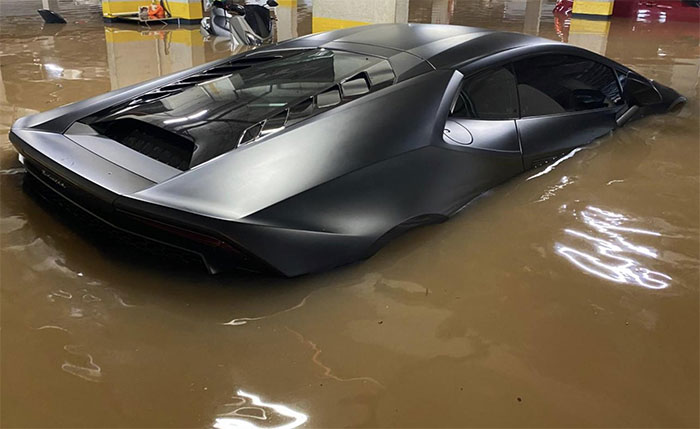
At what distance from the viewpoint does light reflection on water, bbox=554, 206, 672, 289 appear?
103 inches

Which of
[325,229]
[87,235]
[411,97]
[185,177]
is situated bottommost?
[87,235]

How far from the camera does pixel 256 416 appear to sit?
69.6 inches

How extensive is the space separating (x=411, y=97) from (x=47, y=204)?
1920mm

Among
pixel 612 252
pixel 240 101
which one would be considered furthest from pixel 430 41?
pixel 612 252

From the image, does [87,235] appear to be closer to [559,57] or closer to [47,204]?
[47,204]

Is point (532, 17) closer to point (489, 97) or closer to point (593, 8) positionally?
point (593, 8)

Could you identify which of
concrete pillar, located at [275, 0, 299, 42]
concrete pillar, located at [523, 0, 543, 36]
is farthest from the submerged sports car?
concrete pillar, located at [523, 0, 543, 36]

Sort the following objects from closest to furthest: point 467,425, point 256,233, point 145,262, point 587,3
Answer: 1. point 467,425
2. point 256,233
3. point 145,262
4. point 587,3

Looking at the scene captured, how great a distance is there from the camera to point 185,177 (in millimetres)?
2127

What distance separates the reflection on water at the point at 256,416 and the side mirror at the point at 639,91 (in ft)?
11.3

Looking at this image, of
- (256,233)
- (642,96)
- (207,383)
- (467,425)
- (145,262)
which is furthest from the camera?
(642,96)

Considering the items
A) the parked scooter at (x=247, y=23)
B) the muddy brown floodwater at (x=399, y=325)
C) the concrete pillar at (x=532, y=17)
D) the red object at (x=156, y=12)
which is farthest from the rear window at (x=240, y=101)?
the concrete pillar at (x=532, y=17)

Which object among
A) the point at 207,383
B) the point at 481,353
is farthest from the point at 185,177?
the point at 481,353

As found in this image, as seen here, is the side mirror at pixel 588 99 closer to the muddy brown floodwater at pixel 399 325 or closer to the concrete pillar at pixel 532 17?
the muddy brown floodwater at pixel 399 325
